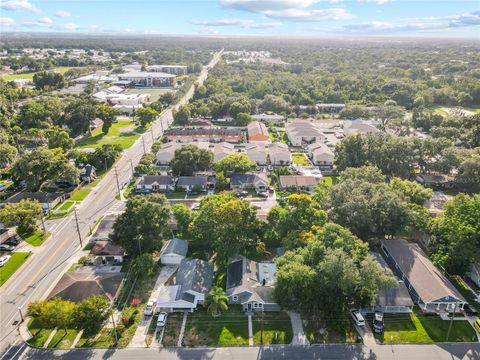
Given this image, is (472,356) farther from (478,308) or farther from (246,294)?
(246,294)

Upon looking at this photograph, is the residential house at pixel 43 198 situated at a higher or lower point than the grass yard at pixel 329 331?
higher

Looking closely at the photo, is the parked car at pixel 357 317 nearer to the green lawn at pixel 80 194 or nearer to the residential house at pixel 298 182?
the residential house at pixel 298 182

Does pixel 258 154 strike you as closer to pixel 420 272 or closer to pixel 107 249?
pixel 107 249

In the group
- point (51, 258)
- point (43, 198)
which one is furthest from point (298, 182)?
point (43, 198)

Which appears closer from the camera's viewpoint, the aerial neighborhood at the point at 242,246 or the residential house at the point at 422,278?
the aerial neighborhood at the point at 242,246

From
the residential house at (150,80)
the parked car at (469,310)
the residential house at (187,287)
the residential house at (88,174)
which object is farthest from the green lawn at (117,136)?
the parked car at (469,310)

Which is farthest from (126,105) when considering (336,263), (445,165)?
(336,263)

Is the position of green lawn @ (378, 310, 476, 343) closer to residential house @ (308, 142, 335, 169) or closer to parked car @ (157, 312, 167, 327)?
parked car @ (157, 312, 167, 327)
